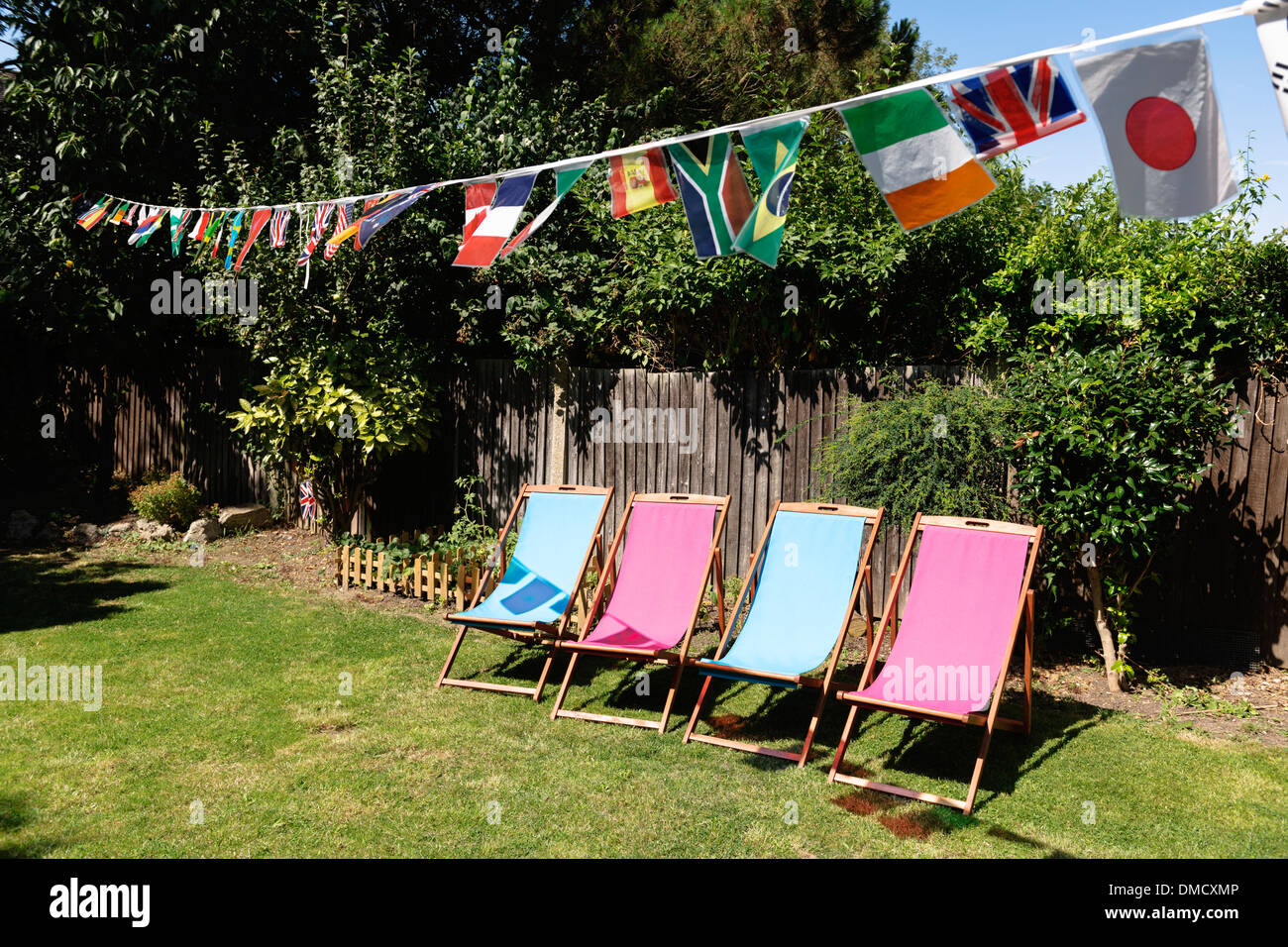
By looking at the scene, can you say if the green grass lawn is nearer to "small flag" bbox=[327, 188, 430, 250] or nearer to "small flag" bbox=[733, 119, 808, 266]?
"small flag" bbox=[733, 119, 808, 266]

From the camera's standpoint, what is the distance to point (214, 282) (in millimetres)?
8453

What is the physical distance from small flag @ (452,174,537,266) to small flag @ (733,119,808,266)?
1.46m

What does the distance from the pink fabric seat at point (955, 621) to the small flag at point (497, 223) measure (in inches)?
113

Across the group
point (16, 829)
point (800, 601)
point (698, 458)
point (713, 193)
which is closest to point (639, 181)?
point (713, 193)

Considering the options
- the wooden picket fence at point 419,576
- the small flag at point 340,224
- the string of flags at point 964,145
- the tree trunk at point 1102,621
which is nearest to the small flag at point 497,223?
the string of flags at point 964,145

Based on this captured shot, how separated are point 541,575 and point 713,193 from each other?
8.74 ft

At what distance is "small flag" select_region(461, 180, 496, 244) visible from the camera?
17.9 ft

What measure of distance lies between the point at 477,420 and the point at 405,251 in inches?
64.9

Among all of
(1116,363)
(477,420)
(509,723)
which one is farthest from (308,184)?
(1116,363)

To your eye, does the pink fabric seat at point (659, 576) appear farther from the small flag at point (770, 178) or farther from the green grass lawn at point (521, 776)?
the small flag at point (770, 178)

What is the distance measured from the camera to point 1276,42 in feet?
8.96

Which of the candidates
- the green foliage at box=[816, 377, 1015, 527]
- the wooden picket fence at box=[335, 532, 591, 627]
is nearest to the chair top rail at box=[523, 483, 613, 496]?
the wooden picket fence at box=[335, 532, 591, 627]

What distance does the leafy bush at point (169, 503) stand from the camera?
10.2 meters

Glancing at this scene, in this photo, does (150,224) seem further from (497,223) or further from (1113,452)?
(1113,452)
